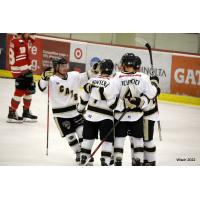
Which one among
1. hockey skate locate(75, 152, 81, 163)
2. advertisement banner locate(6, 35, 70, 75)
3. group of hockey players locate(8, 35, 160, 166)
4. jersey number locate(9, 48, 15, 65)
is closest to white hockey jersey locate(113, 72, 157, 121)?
group of hockey players locate(8, 35, 160, 166)

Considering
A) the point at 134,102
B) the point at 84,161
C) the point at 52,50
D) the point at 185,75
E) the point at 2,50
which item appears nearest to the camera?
the point at 134,102

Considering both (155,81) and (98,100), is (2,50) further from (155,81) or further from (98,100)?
(155,81)

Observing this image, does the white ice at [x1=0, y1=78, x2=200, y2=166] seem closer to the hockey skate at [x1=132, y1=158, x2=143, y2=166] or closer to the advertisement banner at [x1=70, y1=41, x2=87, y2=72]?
the hockey skate at [x1=132, y1=158, x2=143, y2=166]

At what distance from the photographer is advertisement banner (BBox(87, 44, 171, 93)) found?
8.73m

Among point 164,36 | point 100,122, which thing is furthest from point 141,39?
point 100,122

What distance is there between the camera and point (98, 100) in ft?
27.5

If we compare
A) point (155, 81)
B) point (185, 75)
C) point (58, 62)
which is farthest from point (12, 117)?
point (185, 75)

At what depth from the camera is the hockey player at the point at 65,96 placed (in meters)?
8.66

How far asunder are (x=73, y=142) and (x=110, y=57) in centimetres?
79

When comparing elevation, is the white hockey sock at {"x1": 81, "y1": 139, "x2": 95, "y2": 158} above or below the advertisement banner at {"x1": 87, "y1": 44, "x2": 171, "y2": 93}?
below

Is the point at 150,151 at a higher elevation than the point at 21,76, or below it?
below

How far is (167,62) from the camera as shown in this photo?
380 inches

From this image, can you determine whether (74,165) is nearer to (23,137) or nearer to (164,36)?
(23,137)

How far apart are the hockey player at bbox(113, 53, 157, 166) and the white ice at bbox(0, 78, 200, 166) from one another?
0.14 m
